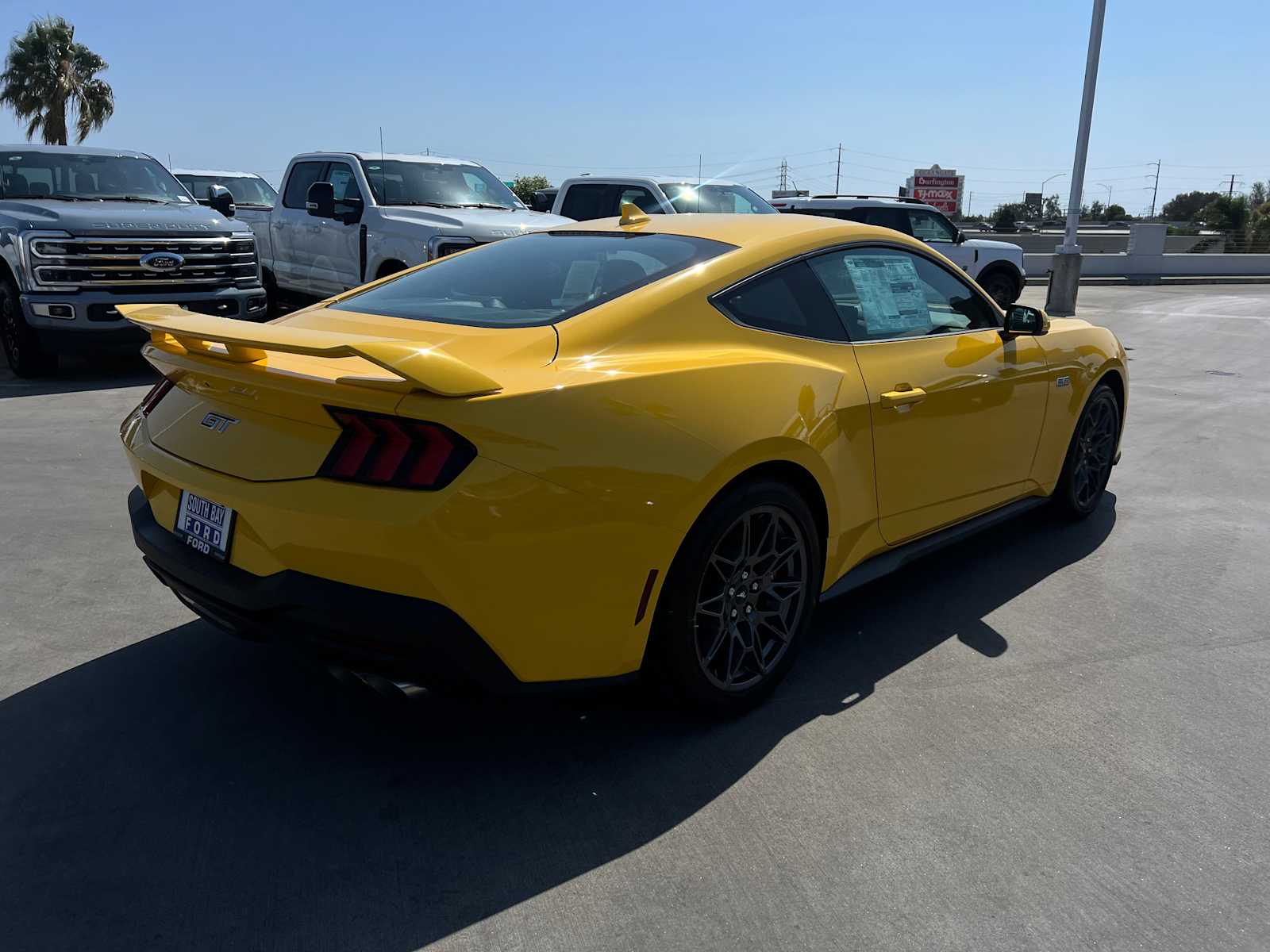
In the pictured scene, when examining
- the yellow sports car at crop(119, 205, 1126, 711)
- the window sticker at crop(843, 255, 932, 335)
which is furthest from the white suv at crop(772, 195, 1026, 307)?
the yellow sports car at crop(119, 205, 1126, 711)

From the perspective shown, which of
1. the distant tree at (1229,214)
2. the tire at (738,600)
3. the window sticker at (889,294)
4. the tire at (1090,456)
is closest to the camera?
the tire at (738,600)

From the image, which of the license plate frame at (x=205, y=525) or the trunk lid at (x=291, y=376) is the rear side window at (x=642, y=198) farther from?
the license plate frame at (x=205, y=525)

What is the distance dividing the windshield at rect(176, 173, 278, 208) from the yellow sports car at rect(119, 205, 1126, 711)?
14.2 m

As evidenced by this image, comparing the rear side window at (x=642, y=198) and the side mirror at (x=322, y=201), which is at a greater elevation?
the rear side window at (x=642, y=198)

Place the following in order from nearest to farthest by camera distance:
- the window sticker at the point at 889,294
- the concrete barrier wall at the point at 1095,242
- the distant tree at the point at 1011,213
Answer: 1. the window sticker at the point at 889,294
2. the concrete barrier wall at the point at 1095,242
3. the distant tree at the point at 1011,213

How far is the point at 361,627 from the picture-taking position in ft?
8.29

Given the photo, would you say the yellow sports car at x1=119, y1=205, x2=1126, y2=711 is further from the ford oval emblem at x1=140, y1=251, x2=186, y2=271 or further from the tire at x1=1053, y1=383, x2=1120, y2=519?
the ford oval emblem at x1=140, y1=251, x2=186, y2=271

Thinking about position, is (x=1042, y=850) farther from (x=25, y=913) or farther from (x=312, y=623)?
(x=25, y=913)

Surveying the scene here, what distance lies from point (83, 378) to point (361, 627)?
8.19 m

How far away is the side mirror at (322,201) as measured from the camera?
32.1ft

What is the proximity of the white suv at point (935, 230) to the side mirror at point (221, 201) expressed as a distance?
861 cm

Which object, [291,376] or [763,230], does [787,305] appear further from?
[291,376]

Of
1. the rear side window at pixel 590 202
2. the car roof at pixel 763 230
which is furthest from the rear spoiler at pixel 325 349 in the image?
the rear side window at pixel 590 202

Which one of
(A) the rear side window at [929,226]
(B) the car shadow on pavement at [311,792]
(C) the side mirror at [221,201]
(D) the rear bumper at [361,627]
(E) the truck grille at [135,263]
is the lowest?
(B) the car shadow on pavement at [311,792]
